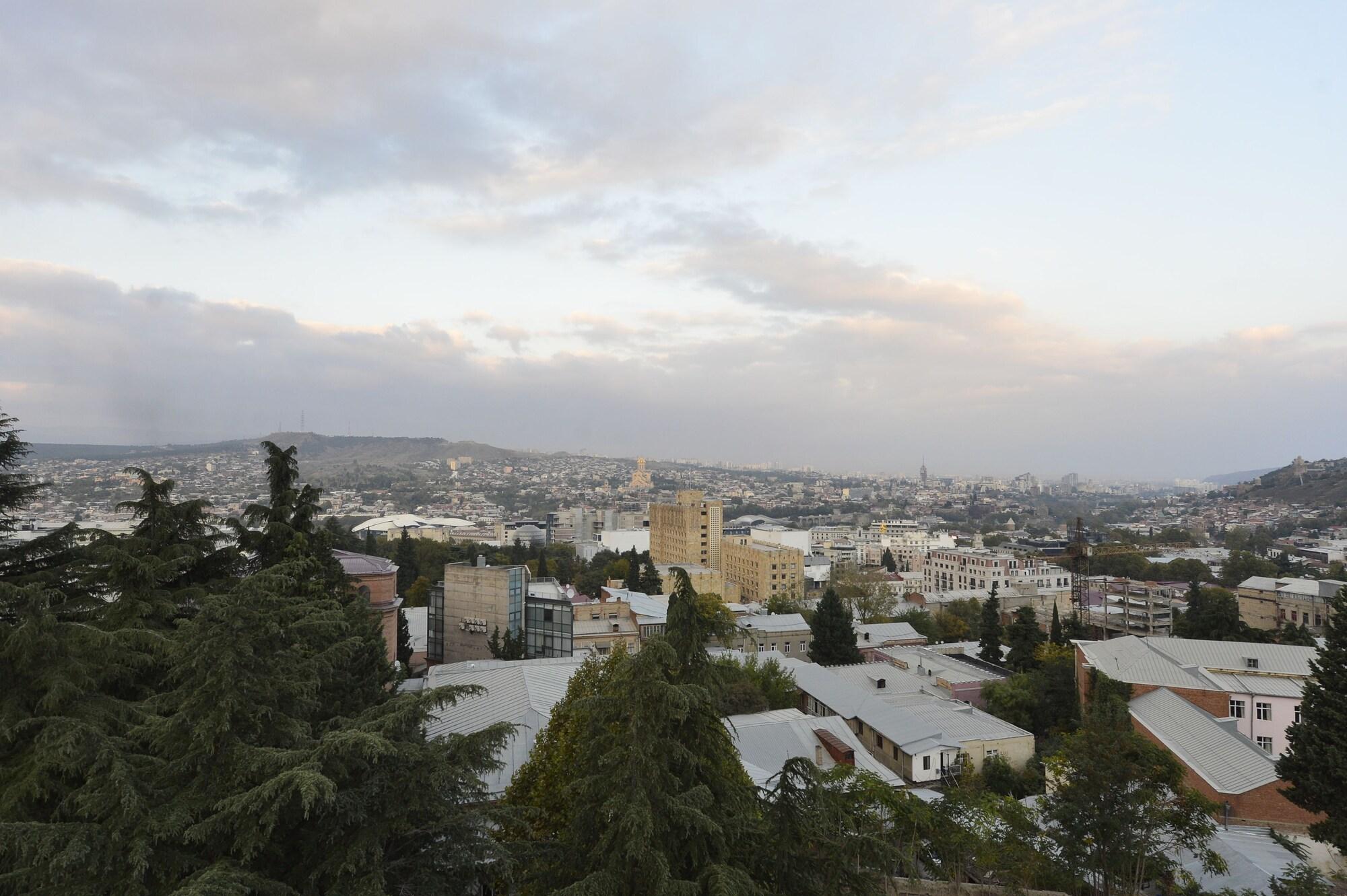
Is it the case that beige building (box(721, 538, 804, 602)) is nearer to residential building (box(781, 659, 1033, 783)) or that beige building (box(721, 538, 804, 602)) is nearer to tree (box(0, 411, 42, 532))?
residential building (box(781, 659, 1033, 783))

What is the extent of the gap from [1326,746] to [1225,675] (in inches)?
485

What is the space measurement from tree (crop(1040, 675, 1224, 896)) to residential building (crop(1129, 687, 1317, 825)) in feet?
25.6

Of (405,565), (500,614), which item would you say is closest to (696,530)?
(405,565)

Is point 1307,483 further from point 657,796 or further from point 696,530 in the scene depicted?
point 657,796

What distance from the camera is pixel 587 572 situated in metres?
56.8

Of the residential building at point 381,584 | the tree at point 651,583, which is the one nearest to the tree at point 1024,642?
the tree at point 651,583

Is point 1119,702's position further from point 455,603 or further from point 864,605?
point 864,605

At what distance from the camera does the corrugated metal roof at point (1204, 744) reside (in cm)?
1650

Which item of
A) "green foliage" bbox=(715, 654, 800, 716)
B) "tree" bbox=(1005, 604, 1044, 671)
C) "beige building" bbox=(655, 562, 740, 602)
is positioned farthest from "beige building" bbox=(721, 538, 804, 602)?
"green foliage" bbox=(715, 654, 800, 716)

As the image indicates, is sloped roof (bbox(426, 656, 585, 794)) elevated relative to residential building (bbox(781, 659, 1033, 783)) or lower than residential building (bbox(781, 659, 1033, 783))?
elevated

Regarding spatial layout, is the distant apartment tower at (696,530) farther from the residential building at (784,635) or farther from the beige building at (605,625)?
the beige building at (605,625)

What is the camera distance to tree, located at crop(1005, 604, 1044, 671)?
30.9m

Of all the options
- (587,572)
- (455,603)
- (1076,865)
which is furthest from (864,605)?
(1076,865)

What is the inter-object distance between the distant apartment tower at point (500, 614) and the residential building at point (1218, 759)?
2011 centimetres
